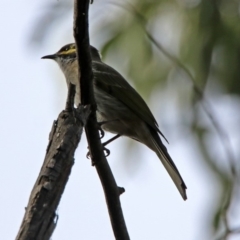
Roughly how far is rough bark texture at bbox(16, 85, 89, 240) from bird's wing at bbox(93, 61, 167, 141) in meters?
2.43

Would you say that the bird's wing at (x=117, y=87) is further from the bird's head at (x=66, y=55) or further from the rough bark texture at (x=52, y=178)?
the rough bark texture at (x=52, y=178)

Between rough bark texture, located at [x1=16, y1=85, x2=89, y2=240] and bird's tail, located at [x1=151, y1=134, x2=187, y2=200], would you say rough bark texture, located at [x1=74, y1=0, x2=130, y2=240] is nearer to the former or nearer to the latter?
rough bark texture, located at [x1=16, y1=85, x2=89, y2=240]

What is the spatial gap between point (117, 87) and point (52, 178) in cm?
339

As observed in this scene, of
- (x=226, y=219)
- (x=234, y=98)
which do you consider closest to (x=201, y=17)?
(x=234, y=98)

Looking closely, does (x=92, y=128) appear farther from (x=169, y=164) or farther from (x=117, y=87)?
(x=117, y=87)

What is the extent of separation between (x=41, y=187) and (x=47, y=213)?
0.61ft

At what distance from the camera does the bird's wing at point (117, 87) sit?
6762 mm

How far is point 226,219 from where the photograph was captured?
14.1 feet

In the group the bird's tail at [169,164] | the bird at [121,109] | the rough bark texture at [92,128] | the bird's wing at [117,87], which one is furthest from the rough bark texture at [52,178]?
the bird's wing at [117,87]

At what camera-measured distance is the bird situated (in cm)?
655

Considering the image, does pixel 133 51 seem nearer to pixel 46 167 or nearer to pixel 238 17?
pixel 238 17

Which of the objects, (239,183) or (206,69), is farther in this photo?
(206,69)

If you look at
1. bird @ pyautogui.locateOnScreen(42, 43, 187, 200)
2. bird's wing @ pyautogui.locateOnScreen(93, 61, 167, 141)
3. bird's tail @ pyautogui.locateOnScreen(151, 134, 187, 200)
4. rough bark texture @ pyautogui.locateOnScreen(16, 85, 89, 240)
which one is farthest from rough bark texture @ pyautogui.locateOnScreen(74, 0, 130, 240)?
bird's wing @ pyautogui.locateOnScreen(93, 61, 167, 141)

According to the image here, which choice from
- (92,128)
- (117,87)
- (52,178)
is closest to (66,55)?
(117,87)
